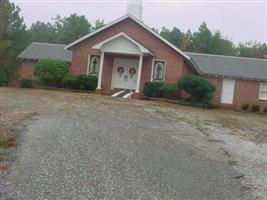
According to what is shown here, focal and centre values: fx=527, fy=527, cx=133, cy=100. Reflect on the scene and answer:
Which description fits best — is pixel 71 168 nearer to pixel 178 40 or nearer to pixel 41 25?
pixel 178 40

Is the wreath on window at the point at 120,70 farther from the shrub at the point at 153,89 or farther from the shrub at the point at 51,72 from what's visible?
the shrub at the point at 51,72

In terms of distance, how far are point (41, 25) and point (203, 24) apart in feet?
101

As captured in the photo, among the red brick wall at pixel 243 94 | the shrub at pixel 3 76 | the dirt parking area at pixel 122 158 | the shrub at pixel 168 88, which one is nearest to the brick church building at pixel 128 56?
the shrub at pixel 168 88

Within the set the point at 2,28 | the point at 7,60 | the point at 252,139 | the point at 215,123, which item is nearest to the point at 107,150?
the point at 252,139

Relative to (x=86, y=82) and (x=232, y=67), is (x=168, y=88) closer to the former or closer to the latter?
(x=86, y=82)

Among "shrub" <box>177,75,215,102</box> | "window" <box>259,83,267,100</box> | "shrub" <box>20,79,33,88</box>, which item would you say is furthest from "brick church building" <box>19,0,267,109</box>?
"window" <box>259,83,267,100</box>

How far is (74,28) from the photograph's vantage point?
8181 cm

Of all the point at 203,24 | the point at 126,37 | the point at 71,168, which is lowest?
the point at 71,168

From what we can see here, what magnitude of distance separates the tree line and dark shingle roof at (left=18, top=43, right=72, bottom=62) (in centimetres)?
584

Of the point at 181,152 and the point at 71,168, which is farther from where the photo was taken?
the point at 181,152

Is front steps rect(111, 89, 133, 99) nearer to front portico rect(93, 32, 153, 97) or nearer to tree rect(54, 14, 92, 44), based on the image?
front portico rect(93, 32, 153, 97)

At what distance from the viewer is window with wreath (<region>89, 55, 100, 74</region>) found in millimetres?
34719

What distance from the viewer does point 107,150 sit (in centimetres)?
1229

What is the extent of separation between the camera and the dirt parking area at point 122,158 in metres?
9.23
